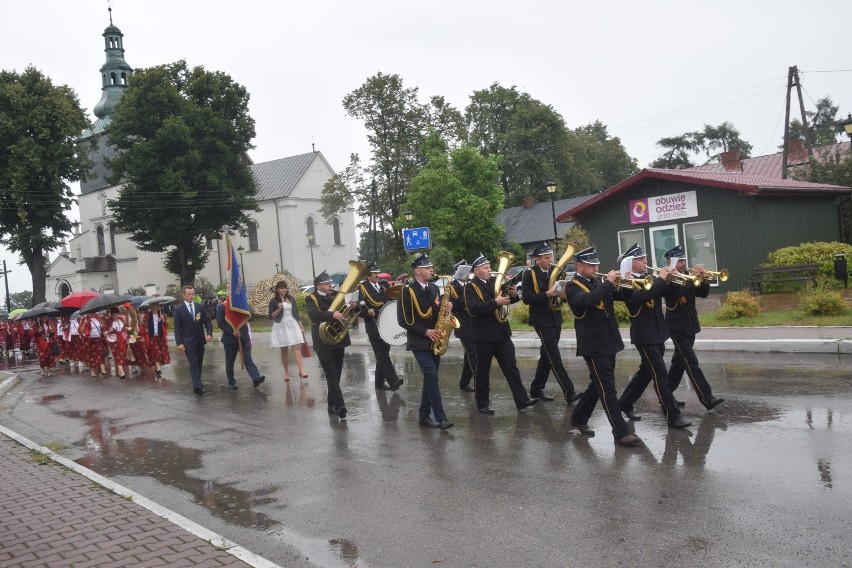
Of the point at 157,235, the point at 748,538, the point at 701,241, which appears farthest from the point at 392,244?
the point at 748,538

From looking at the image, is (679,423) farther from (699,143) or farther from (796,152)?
(699,143)

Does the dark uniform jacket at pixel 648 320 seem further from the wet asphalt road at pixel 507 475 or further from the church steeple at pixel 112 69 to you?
the church steeple at pixel 112 69

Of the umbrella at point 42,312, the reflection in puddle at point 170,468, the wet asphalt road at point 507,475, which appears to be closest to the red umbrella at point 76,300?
the umbrella at point 42,312

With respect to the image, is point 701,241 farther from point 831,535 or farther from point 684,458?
point 831,535

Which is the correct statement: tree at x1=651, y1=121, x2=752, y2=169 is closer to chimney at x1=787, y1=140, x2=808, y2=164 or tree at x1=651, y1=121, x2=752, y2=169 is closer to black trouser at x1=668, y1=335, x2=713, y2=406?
chimney at x1=787, y1=140, x2=808, y2=164

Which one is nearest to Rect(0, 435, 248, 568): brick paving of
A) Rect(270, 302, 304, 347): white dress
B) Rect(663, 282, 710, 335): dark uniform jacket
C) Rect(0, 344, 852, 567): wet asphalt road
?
Rect(0, 344, 852, 567): wet asphalt road

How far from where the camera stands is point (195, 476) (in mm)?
7848

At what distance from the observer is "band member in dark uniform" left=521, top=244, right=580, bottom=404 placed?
9.70 m

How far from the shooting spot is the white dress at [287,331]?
14.4 m

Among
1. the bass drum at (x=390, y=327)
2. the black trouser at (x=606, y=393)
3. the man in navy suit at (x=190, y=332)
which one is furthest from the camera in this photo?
the man in navy suit at (x=190, y=332)

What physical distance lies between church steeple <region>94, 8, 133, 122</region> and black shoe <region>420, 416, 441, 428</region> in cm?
6952

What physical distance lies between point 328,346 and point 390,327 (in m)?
1.67

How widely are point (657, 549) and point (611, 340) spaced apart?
328 centimetres

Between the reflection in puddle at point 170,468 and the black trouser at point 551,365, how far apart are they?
4201 millimetres
